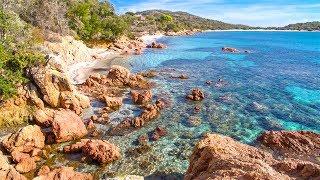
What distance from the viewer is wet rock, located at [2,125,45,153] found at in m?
26.5

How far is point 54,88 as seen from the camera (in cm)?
3662

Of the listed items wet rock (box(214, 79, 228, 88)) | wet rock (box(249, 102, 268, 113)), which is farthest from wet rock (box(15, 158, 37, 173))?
wet rock (box(214, 79, 228, 88))

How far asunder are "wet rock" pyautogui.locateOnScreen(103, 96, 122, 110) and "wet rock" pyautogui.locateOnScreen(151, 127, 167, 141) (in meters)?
8.81

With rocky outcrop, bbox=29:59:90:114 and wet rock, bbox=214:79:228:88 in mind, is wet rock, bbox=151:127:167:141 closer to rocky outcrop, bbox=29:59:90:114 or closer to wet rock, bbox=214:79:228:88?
rocky outcrop, bbox=29:59:90:114

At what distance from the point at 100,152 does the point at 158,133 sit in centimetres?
716

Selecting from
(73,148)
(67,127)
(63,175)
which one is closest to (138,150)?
(73,148)

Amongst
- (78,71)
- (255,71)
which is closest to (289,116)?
(255,71)

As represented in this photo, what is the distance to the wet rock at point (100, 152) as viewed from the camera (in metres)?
25.5

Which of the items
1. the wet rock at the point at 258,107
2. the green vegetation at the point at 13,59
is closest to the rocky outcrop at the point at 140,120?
the wet rock at the point at 258,107

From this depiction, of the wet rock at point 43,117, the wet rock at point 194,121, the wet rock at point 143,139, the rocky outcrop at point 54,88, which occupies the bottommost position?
the wet rock at point 194,121

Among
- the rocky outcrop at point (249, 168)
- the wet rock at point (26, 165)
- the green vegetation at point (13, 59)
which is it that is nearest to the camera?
the rocky outcrop at point (249, 168)

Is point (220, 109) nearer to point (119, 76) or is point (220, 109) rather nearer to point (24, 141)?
point (119, 76)

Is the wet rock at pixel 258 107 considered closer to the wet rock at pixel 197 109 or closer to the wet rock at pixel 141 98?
the wet rock at pixel 197 109

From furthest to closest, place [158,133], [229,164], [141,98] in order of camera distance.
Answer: [141,98] < [158,133] < [229,164]
